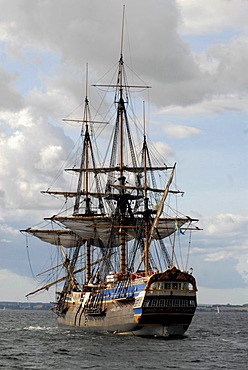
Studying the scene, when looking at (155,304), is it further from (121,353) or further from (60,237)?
(60,237)

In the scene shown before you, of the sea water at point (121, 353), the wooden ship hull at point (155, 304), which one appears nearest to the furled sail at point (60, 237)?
the wooden ship hull at point (155, 304)

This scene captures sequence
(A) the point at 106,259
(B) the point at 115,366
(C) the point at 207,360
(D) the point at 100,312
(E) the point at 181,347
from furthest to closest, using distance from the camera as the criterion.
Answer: (A) the point at 106,259 → (D) the point at 100,312 → (E) the point at 181,347 → (C) the point at 207,360 → (B) the point at 115,366

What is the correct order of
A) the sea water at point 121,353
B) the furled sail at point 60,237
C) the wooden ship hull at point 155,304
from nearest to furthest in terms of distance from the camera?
the sea water at point 121,353 → the wooden ship hull at point 155,304 → the furled sail at point 60,237

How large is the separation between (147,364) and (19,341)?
3206cm

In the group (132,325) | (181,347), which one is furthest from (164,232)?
(181,347)

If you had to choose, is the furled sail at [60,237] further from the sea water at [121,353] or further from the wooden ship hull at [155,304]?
the sea water at [121,353]

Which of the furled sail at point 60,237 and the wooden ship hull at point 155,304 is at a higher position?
the furled sail at point 60,237

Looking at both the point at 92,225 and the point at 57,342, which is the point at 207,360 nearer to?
the point at 57,342

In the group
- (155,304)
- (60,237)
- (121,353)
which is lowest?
Result: (121,353)

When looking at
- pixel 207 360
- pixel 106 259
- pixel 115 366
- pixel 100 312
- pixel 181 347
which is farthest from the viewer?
pixel 106 259

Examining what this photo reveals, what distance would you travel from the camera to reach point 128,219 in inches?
4811

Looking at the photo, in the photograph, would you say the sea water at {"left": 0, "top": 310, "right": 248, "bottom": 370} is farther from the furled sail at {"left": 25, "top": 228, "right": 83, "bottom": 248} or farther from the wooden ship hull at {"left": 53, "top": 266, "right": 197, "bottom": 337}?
the furled sail at {"left": 25, "top": 228, "right": 83, "bottom": 248}

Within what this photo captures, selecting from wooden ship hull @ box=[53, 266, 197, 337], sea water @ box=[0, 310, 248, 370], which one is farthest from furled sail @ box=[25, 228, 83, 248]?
sea water @ box=[0, 310, 248, 370]

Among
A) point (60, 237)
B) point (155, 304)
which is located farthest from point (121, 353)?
point (60, 237)
